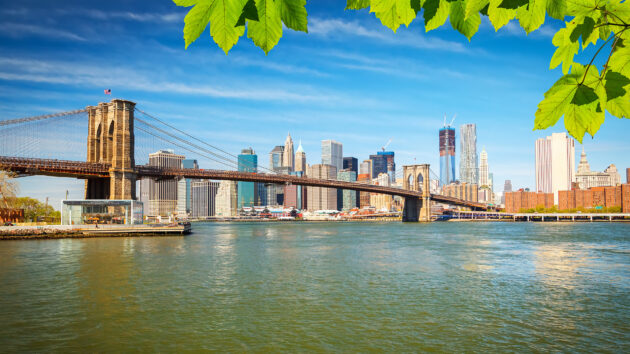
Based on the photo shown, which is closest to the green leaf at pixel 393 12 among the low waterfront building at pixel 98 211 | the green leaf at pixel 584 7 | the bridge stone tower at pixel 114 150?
the green leaf at pixel 584 7

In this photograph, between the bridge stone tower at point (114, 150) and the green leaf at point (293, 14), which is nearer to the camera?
the green leaf at point (293, 14)

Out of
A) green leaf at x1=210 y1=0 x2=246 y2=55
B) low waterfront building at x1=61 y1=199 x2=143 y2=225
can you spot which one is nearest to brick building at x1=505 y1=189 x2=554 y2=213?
low waterfront building at x1=61 y1=199 x2=143 y2=225

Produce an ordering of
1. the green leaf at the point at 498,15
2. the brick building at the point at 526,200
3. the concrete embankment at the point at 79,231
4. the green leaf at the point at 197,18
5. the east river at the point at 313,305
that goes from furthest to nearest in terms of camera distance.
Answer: the brick building at the point at 526,200
the concrete embankment at the point at 79,231
the east river at the point at 313,305
the green leaf at the point at 498,15
the green leaf at the point at 197,18

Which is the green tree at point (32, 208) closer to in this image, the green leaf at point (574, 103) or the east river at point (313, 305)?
the east river at point (313, 305)

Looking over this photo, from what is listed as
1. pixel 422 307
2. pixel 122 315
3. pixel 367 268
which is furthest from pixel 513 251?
pixel 122 315

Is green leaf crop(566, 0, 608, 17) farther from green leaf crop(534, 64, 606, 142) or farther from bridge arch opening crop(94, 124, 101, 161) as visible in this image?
bridge arch opening crop(94, 124, 101, 161)

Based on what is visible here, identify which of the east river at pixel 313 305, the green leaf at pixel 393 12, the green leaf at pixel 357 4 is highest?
the green leaf at pixel 357 4

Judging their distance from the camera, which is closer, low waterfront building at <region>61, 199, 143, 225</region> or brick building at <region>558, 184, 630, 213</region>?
low waterfront building at <region>61, 199, 143, 225</region>

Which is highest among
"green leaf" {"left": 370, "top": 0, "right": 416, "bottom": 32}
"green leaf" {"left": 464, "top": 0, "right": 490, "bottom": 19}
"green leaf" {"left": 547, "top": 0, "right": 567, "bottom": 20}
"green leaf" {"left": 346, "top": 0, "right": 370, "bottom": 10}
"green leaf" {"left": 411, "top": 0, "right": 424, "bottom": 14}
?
"green leaf" {"left": 346, "top": 0, "right": 370, "bottom": 10}

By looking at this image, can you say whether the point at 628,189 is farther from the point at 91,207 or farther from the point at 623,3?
the point at 623,3
